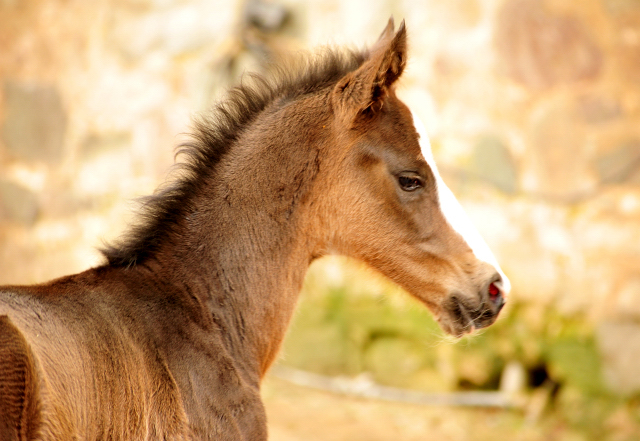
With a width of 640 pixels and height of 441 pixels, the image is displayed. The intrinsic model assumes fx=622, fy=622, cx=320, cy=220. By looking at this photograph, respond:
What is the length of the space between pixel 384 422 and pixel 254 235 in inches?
116

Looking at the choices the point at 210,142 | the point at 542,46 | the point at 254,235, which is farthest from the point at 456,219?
the point at 542,46

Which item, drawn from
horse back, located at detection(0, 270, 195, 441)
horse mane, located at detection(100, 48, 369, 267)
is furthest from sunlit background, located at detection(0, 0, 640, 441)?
horse back, located at detection(0, 270, 195, 441)

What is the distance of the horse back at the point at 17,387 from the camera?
1496 mm

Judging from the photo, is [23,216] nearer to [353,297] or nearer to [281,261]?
[353,297]

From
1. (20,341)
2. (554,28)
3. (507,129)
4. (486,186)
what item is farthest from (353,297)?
(20,341)

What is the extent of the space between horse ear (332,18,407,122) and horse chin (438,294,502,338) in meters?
0.80

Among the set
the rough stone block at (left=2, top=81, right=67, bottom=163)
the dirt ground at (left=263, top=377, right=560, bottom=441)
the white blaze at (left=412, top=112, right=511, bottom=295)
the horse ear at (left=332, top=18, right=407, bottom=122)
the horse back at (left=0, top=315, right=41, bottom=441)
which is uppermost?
the rough stone block at (left=2, top=81, right=67, bottom=163)

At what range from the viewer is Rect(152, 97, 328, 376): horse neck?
2256 mm

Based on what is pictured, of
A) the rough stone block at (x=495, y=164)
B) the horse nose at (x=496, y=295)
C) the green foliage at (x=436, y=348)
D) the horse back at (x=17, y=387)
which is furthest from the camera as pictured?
the rough stone block at (x=495, y=164)

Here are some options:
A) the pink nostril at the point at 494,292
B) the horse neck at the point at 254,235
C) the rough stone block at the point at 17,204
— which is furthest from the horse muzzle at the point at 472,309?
the rough stone block at the point at 17,204

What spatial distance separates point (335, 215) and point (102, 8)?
4230 millimetres

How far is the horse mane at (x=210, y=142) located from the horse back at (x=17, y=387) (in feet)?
→ 2.16

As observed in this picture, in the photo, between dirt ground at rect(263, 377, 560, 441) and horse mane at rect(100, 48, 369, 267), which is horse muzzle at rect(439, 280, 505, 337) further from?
dirt ground at rect(263, 377, 560, 441)

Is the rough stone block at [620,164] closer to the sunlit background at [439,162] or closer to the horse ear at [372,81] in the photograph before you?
the sunlit background at [439,162]
